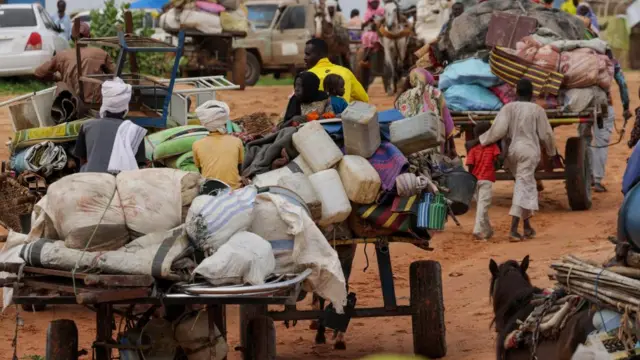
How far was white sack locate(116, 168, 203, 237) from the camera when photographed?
7.20 meters

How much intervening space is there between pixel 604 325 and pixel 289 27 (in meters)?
25.3

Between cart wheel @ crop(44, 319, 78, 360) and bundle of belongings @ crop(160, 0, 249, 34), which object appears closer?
cart wheel @ crop(44, 319, 78, 360)

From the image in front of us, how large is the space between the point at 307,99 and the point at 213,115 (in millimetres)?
1040

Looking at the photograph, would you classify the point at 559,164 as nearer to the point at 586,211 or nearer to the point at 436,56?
the point at 586,211

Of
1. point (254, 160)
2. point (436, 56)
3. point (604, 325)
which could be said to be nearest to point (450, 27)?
point (436, 56)

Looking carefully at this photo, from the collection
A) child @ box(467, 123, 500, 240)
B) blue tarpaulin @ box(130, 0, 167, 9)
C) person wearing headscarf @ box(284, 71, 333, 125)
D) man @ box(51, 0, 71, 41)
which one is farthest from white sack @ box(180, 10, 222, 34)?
person wearing headscarf @ box(284, 71, 333, 125)

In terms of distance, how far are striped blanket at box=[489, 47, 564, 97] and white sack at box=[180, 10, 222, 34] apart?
495 inches

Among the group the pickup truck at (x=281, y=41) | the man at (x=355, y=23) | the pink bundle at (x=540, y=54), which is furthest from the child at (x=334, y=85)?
the man at (x=355, y=23)

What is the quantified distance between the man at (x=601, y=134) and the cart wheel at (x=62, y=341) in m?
9.24

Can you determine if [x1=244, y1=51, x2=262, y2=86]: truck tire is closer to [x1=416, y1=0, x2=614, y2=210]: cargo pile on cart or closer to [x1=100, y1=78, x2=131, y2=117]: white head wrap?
[x1=416, y1=0, x2=614, y2=210]: cargo pile on cart

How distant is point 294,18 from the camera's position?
102 ft

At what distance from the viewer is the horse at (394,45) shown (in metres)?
28.6

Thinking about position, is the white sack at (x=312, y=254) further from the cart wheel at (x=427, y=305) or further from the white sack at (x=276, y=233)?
the cart wheel at (x=427, y=305)

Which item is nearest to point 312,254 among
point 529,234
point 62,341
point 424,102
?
point 62,341
